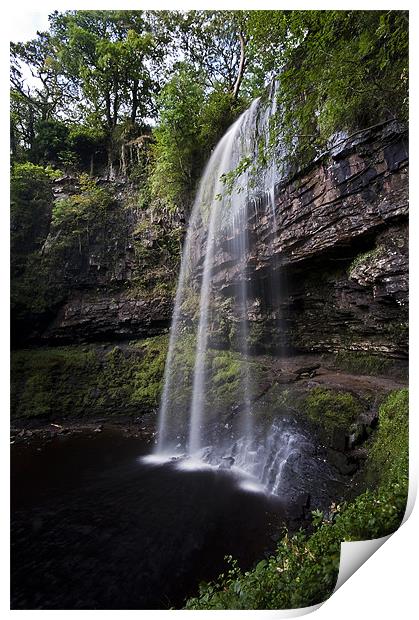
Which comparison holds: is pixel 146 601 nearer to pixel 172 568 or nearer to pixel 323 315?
pixel 172 568

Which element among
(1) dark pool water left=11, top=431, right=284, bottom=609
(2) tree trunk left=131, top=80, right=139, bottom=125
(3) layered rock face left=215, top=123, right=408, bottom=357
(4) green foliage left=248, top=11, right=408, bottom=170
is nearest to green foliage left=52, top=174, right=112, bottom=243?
(2) tree trunk left=131, top=80, right=139, bottom=125

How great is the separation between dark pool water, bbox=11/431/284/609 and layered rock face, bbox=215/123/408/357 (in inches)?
117

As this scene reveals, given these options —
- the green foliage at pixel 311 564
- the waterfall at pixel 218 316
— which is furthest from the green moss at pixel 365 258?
the green foliage at pixel 311 564

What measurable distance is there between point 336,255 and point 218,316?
2843mm

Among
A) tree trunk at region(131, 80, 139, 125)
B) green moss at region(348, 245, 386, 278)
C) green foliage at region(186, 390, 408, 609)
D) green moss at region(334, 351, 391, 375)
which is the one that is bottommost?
green foliage at region(186, 390, 408, 609)

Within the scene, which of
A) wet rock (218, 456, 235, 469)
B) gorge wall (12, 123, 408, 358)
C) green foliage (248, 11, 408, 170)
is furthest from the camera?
wet rock (218, 456, 235, 469)

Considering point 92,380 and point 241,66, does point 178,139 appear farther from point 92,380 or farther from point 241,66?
point 92,380

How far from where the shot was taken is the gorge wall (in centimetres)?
405

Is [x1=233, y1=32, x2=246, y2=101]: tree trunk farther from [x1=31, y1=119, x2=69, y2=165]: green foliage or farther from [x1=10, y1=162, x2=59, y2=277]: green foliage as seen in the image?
[x1=10, y1=162, x2=59, y2=277]: green foliage

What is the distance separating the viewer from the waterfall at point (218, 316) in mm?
4871

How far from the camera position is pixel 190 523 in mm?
3674

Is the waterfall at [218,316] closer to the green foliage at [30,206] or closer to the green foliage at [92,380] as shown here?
the green foliage at [92,380]

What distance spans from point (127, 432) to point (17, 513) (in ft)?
10.9

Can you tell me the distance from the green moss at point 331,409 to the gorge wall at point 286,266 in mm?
1195
